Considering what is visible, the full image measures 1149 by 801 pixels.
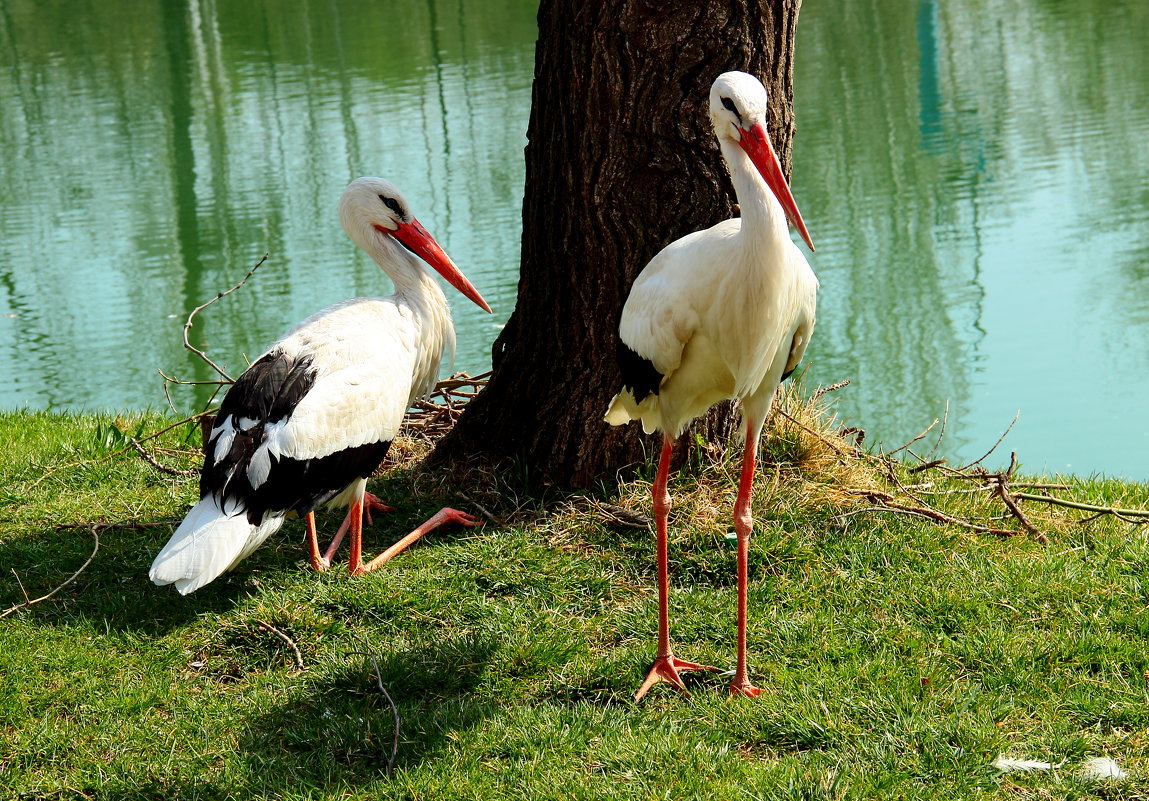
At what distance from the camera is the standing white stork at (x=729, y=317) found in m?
3.23

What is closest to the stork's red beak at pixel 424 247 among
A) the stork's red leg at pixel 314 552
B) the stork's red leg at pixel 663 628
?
the stork's red leg at pixel 314 552

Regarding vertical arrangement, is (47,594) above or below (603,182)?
below

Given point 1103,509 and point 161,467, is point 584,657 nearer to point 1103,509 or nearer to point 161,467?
point 1103,509

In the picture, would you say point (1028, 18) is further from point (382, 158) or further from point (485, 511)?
point (485, 511)

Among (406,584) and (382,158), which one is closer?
(406,584)

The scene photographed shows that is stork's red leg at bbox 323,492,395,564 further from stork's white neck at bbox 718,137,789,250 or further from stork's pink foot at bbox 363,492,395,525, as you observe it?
stork's white neck at bbox 718,137,789,250

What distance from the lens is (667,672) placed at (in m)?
3.60

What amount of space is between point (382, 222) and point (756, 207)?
7.42 feet

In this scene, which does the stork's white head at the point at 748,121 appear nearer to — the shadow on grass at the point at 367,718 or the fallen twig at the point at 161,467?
the shadow on grass at the point at 367,718

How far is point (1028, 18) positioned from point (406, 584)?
19.4m

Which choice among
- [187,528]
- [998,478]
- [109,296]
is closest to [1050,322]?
[998,478]

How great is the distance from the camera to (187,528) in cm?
395

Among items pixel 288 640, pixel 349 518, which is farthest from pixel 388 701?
pixel 349 518

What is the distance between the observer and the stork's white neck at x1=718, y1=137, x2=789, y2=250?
125 inches
